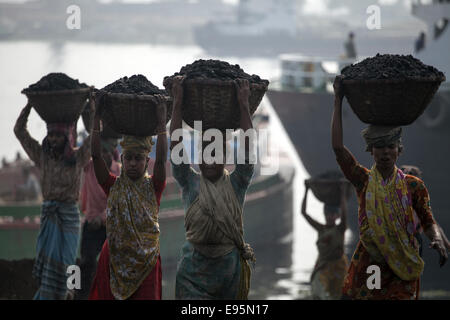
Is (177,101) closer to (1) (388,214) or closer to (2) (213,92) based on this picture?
(2) (213,92)

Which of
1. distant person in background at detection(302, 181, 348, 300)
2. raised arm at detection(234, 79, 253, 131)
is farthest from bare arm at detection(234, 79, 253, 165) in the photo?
distant person in background at detection(302, 181, 348, 300)

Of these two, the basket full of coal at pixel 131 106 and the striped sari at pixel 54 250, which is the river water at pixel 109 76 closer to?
the basket full of coal at pixel 131 106

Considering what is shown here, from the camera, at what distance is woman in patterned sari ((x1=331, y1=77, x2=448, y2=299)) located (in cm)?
401

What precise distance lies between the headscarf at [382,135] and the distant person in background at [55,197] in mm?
2322

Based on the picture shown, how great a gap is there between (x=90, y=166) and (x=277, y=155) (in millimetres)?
15544

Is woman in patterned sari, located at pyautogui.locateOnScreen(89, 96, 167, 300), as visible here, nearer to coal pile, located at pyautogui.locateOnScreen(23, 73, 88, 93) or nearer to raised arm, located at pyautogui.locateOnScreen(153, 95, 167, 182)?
raised arm, located at pyautogui.locateOnScreen(153, 95, 167, 182)

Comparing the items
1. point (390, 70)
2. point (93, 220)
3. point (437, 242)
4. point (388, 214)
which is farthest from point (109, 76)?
point (437, 242)

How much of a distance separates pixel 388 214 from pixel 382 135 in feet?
1.51

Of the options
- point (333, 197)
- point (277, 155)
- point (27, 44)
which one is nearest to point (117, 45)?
point (27, 44)

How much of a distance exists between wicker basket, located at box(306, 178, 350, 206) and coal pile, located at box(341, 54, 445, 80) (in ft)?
10.1

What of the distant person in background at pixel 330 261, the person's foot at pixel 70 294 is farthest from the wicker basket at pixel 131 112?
the distant person in background at pixel 330 261

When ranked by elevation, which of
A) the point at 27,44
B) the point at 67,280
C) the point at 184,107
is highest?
the point at 27,44

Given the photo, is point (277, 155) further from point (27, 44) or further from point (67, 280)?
point (27, 44)
